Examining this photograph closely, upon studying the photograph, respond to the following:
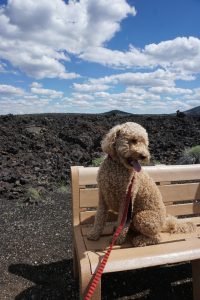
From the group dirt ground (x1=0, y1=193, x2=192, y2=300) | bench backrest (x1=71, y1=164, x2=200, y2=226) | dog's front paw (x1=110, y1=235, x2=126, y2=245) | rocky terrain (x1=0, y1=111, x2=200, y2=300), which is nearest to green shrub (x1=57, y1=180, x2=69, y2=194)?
rocky terrain (x1=0, y1=111, x2=200, y2=300)

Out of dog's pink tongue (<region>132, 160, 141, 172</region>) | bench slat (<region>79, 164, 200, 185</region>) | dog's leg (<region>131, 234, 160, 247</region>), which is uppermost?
dog's pink tongue (<region>132, 160, 141, 172</region>)

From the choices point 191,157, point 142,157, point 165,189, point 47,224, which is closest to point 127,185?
point 142,157

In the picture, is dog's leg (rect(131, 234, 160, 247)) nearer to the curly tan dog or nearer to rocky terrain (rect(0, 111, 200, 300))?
the curly tan dog

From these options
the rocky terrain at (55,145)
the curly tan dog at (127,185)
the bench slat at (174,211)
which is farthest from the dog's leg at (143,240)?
the rocky terrain at (55,145)

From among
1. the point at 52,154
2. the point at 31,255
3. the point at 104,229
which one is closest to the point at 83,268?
the point at 104,229

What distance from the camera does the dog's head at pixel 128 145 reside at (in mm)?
3012

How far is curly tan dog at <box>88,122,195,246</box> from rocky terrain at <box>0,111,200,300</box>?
760 millimetres

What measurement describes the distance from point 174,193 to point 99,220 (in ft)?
3.61

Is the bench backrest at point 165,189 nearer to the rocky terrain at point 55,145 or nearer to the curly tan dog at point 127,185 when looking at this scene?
the curly tan dog at point 127,185

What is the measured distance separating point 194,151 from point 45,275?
17.2ft

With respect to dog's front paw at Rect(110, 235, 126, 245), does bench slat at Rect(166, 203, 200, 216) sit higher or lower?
higher

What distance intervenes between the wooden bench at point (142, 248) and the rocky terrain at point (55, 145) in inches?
113

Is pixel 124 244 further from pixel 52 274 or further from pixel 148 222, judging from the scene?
pixel 52 274

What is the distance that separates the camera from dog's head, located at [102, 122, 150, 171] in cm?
301
